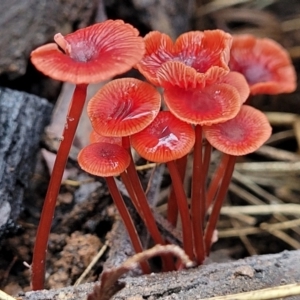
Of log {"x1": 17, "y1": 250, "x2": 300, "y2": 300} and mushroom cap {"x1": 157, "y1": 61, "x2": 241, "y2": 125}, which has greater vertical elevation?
mushroom cap {"x1": 157, "y1": 61, "x2": 241, "y2": 125}

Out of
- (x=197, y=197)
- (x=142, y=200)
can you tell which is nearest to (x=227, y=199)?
(x=197, y=197)

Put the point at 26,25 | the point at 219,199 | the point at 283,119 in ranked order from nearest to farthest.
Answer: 1. the point at 219,199
2. the point at 26,25
3. the point at 283,119

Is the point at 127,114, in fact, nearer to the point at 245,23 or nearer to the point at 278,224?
the point at 278,224

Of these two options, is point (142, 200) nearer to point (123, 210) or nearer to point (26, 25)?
point (123, 210)

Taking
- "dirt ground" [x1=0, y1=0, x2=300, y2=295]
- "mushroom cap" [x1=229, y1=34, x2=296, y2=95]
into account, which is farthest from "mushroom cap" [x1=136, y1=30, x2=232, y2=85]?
"dirt ground" [x1=0, y1=0, x2=300, y2=295]

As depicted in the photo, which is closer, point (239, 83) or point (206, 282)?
point (206, 282)

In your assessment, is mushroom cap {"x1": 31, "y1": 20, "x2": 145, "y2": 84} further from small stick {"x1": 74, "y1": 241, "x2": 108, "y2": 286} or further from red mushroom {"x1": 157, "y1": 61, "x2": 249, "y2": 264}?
small stick {"x1": 74, "y1": 241, "x2": 108, "y2": 286}

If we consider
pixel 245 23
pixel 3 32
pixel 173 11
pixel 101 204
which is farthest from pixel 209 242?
pixel 245 23

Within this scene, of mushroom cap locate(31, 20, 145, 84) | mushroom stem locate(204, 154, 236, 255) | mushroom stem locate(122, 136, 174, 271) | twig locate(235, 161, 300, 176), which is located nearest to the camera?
mushroom cap locate(31, 20, 145, 84)
